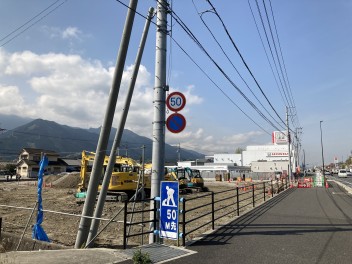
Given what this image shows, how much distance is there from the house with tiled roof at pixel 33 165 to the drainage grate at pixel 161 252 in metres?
79.7

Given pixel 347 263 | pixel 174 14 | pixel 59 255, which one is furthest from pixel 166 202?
pixel 174 14

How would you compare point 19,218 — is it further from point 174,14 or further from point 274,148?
point 274,148

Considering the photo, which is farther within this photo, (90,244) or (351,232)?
(351,232)

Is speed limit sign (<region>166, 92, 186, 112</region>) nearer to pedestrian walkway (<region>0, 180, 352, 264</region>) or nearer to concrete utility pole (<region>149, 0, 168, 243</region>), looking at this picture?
concrete utility pole (<region>149, 0, 168, 243</region>)

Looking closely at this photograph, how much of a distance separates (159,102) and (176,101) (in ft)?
1.75

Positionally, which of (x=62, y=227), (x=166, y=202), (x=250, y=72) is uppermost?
(x=250, y=72)

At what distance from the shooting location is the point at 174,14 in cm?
1056

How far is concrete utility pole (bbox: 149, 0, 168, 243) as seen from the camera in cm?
959

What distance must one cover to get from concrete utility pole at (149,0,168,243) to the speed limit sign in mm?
280

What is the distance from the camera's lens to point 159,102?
9781 mm

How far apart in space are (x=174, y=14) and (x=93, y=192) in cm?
622

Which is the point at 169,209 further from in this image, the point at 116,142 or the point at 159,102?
the point at 116,142

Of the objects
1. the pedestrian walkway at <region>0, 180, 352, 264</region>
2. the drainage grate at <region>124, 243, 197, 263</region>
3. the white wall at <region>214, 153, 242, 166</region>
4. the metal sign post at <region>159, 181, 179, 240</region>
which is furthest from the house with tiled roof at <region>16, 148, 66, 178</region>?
the drainage grate at <region>124, 243, 197, 263</region>

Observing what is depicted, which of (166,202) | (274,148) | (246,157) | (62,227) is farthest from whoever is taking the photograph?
(246,157)
